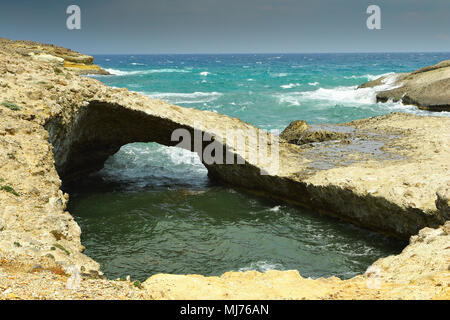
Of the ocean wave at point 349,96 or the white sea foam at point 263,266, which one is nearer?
the white sea foam at point 263,266

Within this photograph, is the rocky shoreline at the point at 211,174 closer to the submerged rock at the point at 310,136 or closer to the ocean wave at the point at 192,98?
the submerged rock at the point at 310,136

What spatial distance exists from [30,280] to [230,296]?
2.90m

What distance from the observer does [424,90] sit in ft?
103

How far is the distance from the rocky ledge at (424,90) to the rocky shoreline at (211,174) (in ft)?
33.5

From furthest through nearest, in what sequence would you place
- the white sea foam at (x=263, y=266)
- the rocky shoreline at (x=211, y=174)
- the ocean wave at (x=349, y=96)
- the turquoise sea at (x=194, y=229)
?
the ocean wave at (x=349, y=96), the turquoise sea at (x=194, y=229), the white sea foam at (x=263, y=266), the rocky shoreline at (x=211, y=174)

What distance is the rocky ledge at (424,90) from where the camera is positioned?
2917 centimetres

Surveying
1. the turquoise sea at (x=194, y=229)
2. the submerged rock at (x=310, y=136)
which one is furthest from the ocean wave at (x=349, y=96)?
the turquoise sea at (x=194, y=229)

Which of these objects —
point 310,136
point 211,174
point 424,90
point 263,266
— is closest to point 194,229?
point 263,266

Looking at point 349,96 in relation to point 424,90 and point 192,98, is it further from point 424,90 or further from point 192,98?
point 192,98

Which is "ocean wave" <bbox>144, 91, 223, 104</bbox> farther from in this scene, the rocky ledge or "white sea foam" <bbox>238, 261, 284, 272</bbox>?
"white sea foam" <bbox>238, 261, 284, 272</bbox>

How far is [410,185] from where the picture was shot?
11.0 meters

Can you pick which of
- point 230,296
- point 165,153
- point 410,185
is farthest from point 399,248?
point 165,153

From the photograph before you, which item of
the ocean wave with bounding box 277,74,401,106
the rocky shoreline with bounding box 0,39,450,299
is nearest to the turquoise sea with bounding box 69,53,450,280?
the rocky shoreline with bounding box 0,39,450,299
